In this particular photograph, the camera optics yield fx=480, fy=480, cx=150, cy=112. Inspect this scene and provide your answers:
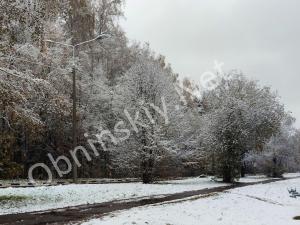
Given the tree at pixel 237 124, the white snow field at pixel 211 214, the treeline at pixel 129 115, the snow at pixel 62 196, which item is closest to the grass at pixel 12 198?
the snow at pixel 62 196

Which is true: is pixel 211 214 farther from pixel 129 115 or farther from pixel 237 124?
pixel 237 124

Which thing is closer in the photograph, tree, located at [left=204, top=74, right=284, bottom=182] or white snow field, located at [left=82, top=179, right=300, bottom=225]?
white snow field, located at [left=82, top=179, right=300, bottom=225]

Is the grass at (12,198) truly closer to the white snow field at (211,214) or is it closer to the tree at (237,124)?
the white snow field at (211,214)

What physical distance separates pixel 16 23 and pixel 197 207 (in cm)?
1107

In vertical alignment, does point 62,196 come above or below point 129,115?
below

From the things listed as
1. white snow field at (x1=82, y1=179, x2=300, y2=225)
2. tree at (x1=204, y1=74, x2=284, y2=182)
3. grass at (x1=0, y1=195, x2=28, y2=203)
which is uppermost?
tree at (x1=204, y1=74, x2=284, y2=182)

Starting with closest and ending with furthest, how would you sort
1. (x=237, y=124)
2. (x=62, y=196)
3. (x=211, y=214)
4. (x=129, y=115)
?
(x=211, y=214) → (x=62, y=196) → (x=129, y=115) → (x=237, y=124)

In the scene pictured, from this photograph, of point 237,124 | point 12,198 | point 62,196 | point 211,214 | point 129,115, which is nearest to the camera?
point 211,214

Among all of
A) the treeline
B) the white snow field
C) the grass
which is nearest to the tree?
the treeline

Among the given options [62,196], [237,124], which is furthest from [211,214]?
[237,124]

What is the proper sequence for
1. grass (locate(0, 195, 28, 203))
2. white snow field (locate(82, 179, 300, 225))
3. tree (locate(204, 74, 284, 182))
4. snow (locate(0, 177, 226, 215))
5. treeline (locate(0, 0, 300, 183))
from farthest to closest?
tree (locate(204, 74, 284, 182)) → treeline (locate(0, 0, 300, 183)) → grass (locate(0, 195, 28, 203)) → snow (locate(0, 177, 226, 215)) → white snow field (locate(82, 179, 300, 225))

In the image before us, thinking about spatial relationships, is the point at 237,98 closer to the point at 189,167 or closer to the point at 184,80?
the point at 189,167

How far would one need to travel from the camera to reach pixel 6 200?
21.0m

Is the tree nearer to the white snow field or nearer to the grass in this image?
the white snow field
